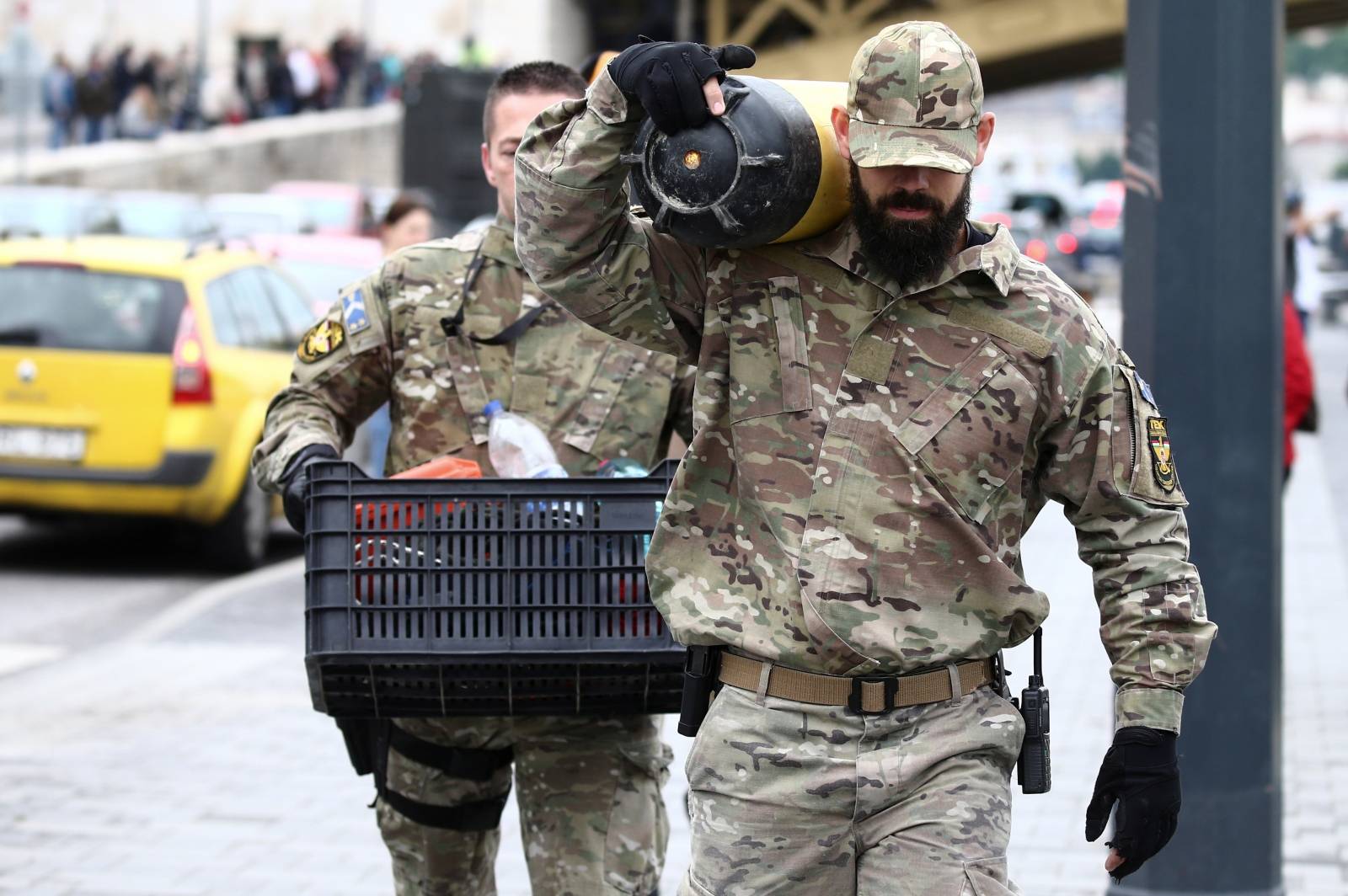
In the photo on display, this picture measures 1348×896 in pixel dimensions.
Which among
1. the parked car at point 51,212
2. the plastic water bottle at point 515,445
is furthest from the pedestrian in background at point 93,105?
the plastic water bottle at point 515,445

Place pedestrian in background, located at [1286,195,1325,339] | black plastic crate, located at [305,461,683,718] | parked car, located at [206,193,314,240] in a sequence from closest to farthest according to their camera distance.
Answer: black plastic crate, located at [305,461,683,718], pedestrian in background, located at [1286,195,1325,339], parked car, located at [206,193,314,240]

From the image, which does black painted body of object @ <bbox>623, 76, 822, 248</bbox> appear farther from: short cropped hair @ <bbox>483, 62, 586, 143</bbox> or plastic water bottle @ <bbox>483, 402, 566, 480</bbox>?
short cropped hair @ <bbox>483, 62, 586, 143</bbox>

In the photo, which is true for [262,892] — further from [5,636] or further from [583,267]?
[5,636]

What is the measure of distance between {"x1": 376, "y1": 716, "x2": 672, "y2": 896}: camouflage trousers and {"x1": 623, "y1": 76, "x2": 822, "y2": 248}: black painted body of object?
49.8 inches

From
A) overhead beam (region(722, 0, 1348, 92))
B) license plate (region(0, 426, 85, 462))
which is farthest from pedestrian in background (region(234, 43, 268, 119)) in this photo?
license plate (region(0, 426, 85, 462))

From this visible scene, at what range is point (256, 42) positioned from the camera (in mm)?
58875

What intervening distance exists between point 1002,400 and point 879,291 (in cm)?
26

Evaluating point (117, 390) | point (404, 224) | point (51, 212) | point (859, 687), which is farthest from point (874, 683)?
point (51, 212)

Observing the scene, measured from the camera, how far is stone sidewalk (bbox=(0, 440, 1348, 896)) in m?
5.75

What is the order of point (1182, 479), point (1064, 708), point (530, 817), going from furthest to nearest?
point (1064, 708), point (1182, 479), point (530, 817)

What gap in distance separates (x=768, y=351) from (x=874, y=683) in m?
0.56

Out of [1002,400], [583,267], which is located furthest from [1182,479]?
[583,267]

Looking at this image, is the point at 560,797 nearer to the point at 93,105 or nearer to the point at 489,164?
the point at 489,164

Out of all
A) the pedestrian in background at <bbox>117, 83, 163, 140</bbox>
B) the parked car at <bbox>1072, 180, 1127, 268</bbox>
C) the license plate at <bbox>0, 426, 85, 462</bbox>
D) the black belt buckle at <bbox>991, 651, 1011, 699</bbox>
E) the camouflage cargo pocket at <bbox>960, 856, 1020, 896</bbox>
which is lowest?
the parked car at <bbox>1072, 180, 1127, 268</bbox>
